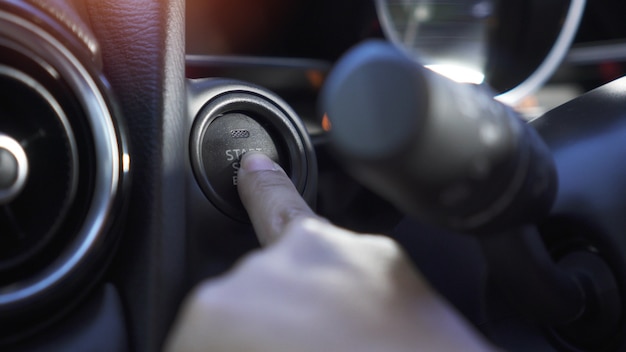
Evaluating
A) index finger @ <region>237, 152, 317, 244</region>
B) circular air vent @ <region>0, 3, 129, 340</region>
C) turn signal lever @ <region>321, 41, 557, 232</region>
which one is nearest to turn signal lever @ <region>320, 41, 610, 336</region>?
turn signal lever @ <region>321, 41, 557, 232</region>

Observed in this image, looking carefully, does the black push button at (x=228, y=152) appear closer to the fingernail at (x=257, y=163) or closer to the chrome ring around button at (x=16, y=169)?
the fingernail at (x=257, y=163)

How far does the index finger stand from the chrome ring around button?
0.26 meters

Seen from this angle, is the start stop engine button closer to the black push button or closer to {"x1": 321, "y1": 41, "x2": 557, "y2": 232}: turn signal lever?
the black push button

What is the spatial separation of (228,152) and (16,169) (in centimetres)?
32

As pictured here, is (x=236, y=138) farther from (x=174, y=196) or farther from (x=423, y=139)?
(x=423, y=139)

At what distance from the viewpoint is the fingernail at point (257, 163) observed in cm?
100

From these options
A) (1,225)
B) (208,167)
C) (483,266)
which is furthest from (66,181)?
(483,266)

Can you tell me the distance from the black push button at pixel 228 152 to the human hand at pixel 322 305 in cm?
41

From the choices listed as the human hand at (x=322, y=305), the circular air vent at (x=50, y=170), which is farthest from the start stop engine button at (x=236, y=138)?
the human hand at (x=322, y=305)

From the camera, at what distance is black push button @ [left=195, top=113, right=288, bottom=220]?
105cm

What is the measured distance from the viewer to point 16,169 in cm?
84

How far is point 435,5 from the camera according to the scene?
8.30 feet

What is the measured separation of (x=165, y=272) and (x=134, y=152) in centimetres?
16

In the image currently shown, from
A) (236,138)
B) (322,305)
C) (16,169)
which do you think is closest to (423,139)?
(322,305)
